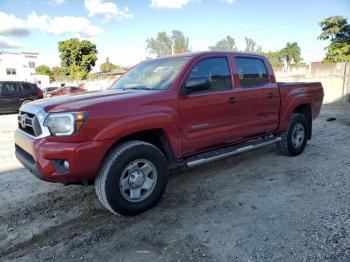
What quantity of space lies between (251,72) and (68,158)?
Answer: 3233mm

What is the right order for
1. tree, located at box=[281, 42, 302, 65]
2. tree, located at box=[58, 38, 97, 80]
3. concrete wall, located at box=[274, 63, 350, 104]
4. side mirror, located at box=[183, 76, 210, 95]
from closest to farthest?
1. side mirror, located at box=[183, 76, 210, 95]
2. concrete wall, located at box=[274, 63, 350, 104]
3. tree, located at box=[58, 38, 97, 80]
4. tree, located at box=[281, 42, 302, 65]

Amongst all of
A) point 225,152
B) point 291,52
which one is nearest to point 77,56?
point 225,152

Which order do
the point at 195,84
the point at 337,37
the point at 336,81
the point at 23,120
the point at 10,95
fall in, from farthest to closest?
the point at 337,37, the point at 336,81, the point at 10,95, the point at 195,84, the point at 23,120

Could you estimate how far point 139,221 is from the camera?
3.44m

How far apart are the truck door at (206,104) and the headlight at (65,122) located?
126 cm

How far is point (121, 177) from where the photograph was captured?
3348 mm

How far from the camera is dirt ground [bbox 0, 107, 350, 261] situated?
2.82m

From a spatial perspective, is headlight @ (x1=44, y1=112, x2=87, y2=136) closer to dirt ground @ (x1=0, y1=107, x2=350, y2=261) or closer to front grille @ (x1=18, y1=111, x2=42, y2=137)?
front grille @ (x1=18, y1=111, x2=42, y2=137)

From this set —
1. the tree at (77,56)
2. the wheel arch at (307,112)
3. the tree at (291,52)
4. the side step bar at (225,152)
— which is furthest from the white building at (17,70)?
the tree at (291,52)

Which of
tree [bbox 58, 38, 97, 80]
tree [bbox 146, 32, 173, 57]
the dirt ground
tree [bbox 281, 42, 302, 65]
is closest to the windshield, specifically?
the dirt ground

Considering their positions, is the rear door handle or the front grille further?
the rear door handle

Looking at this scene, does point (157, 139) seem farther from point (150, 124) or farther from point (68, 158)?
point (68, 158)

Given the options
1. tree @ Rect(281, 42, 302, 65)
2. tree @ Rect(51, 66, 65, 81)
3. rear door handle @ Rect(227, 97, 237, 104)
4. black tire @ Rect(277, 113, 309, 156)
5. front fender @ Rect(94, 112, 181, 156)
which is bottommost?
black tire @ Rect(277, 113, 309, 156)

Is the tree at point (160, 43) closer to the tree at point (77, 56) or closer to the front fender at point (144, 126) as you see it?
the tree at point (77, 56)
